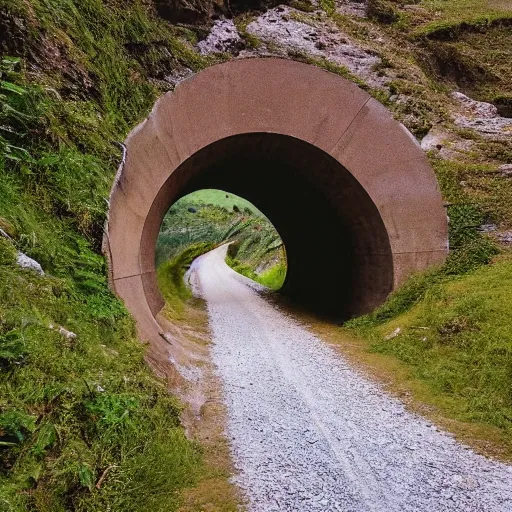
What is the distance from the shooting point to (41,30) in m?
5.62

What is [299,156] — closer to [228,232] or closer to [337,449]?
[337,449]

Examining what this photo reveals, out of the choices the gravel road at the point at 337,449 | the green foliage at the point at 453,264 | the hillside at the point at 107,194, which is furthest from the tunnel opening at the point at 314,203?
the gravel road at the point at 337,449

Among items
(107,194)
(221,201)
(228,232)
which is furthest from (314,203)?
(221,201)

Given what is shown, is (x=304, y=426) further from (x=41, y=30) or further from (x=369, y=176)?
(x=41, y=30)

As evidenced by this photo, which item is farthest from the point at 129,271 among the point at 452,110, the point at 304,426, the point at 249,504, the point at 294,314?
the point at 452,110

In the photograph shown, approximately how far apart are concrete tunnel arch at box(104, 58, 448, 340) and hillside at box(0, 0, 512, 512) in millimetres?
468

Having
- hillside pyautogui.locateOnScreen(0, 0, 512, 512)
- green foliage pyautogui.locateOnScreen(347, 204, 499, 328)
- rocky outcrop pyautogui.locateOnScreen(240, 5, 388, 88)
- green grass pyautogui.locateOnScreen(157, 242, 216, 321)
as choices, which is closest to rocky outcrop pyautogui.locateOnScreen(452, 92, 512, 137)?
Result: hillside pyautogui.locateOnScreen(0, 0, 512, 512)

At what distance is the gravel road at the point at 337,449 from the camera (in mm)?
3035

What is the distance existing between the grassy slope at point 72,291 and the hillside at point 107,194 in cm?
2

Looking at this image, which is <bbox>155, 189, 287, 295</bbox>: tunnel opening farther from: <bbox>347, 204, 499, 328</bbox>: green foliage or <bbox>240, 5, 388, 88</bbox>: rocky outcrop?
<bbox>347, 204, 499, 328</bbox>: green foliage

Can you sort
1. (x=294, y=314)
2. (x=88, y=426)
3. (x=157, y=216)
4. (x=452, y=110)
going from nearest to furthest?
(x=88, y=426) → (x=157, y=216) → (x=452, y=110) → (x=294, y=314)

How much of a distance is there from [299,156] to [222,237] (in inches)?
1013

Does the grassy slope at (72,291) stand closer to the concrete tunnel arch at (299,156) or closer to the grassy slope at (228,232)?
the concrete tunnel arch at (299,156)

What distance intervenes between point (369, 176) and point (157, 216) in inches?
160
